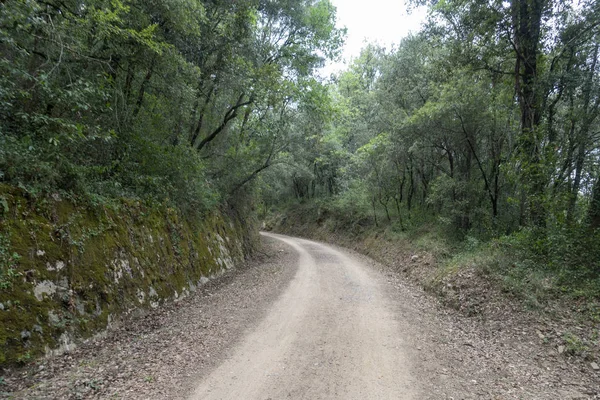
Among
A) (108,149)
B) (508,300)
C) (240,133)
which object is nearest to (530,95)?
(508,300)

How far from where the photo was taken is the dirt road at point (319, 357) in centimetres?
380

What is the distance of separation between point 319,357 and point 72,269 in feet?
14.5

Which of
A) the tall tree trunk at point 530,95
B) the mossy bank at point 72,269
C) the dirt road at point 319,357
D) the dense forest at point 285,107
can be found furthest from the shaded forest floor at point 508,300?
the mossy bank at point 72,269

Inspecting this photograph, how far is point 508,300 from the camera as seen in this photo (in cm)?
685

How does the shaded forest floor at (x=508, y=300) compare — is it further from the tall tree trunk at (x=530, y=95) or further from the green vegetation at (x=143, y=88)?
the green vegetation at (x=143, y=88)

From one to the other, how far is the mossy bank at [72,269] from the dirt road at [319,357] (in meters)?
2.47

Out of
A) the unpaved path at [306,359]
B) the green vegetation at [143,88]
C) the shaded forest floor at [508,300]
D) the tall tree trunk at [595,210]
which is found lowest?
the unpaved path at [306,359]

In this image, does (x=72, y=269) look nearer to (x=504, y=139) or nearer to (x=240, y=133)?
Result: (x=240, y=133)

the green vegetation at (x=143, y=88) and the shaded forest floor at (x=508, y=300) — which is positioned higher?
the green vegetation at (x=143, y=88)

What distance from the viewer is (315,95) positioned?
14664 millimetres

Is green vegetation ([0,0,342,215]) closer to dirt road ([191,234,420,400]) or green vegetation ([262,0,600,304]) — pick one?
green vegetation ([262,0,600,304])

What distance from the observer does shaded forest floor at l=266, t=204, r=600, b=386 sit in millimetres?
5020

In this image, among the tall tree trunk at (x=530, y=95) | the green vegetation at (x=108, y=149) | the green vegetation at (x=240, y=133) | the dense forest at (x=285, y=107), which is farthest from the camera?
the tall tree trunk at (x=530, y=95)

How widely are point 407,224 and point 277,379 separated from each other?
48.1 ft
